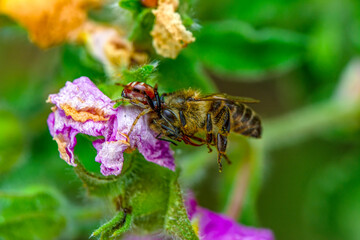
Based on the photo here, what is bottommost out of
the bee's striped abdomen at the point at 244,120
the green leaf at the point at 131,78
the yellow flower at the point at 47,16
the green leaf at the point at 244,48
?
the green leaf at the point at 131,78

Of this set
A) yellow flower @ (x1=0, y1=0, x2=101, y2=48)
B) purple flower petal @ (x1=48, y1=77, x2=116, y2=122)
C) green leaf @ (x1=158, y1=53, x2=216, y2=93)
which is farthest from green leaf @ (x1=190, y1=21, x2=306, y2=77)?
purple flower petal @ (x1=48, y1=77, x2=116, y2=122)

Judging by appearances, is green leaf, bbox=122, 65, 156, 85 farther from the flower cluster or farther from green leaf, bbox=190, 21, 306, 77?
green leaf, bbox=190, 21, 306, 77

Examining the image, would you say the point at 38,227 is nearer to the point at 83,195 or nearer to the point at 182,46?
the point at 83,195

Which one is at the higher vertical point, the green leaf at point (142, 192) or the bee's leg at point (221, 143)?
the bee's leg at point (221, 143)

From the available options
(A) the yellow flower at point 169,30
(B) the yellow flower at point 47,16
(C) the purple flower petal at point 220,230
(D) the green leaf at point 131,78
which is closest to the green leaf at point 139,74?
(D) the green leaf at point 131,78

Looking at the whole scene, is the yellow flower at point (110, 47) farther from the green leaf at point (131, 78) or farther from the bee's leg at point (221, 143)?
the bee's leg at point (221, 143)

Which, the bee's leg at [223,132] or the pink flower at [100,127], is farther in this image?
the bee's leg at [223,132]

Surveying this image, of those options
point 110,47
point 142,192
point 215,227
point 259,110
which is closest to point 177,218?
point 142,192
